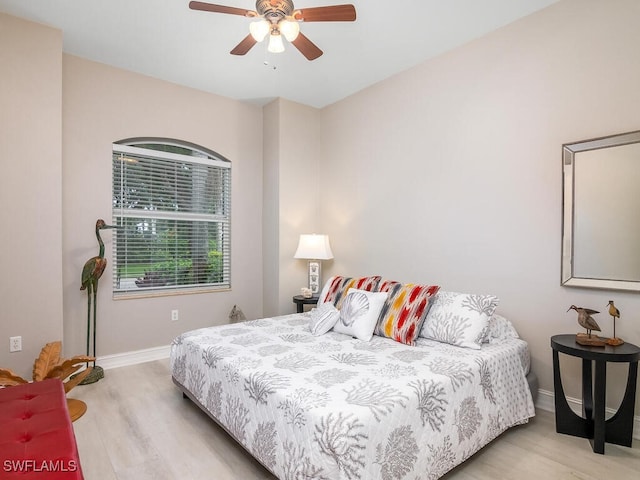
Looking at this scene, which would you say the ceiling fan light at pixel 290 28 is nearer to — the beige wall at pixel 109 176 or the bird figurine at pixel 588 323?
the beige wall at pixel 109 176

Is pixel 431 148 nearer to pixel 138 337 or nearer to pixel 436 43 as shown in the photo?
pixel 436 43

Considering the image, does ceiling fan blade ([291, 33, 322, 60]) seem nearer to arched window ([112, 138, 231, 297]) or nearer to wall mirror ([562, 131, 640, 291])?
wall mirror ([562, 131, 640, 291])

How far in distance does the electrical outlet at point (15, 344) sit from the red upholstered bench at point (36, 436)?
1340 millimetres

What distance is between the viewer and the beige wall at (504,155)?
248cm

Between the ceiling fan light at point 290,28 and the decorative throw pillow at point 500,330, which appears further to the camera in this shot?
the decorative throw pillow at point 500,330

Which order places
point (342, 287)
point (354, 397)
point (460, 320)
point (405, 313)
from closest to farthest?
point (354, 397)
point (460, 320)
point (405, 313)
point (342, 287)

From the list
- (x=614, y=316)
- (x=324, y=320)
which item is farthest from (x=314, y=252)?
(x=614, y=316)

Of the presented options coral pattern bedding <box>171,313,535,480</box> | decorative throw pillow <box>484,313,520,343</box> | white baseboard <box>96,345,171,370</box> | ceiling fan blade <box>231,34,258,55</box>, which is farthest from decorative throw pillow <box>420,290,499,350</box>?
white baseboard <box>96,345,171,370</box>

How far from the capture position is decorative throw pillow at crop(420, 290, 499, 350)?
2562 millimetres

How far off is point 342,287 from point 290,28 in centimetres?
214

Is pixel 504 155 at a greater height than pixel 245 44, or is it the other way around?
pixel 245 44

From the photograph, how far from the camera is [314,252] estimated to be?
13.9 feet

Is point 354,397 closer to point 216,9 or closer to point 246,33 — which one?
point 216,9

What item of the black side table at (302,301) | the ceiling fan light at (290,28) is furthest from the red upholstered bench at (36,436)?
the black side table at (302,301)
